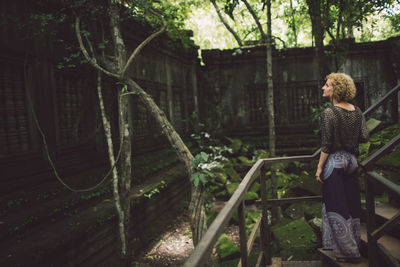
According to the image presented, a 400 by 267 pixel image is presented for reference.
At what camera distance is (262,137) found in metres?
11.4

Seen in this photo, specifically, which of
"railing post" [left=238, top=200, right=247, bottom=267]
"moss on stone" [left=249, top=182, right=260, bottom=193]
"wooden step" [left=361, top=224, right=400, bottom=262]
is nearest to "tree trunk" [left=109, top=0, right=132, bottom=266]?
"railing post" [left=238, top=200, right=247, bottom=267]

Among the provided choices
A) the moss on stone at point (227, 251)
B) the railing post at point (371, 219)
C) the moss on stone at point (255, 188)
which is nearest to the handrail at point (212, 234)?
the railing post at point (371, 219)

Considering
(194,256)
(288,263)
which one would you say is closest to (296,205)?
(288,263)

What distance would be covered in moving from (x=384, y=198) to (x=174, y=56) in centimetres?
740

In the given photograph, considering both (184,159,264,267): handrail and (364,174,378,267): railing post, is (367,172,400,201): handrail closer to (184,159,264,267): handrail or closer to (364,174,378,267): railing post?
(364,174,378,267): railing post

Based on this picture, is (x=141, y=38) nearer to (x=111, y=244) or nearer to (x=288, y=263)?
(x=111, y=244)

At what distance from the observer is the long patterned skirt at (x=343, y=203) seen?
269cm

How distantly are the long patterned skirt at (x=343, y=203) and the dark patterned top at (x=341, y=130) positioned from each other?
0.08m

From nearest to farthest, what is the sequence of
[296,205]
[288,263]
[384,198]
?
[288,263] → [384,198] → [296,205]

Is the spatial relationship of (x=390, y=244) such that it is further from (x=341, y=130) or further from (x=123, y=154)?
(x=123, y=154)

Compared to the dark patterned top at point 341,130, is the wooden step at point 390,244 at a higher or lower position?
lower

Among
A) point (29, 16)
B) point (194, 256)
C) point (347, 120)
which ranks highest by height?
point (29, 16)

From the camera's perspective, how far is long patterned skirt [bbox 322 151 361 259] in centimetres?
269

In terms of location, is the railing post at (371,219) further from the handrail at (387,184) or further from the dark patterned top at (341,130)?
the dark patterned top at (341,130)
